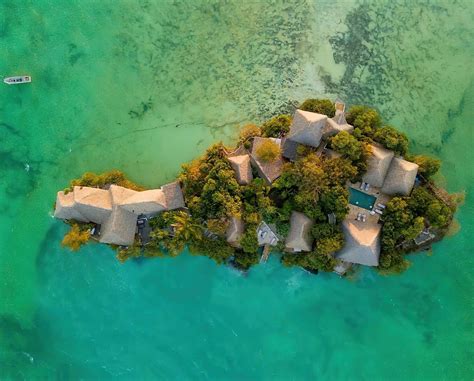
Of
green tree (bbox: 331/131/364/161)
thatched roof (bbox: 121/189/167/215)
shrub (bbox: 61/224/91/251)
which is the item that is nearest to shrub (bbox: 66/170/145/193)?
thatched roof (bbox: 121/189/167/215)

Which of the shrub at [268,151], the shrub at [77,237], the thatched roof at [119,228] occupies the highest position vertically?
the shrub at [268,151]

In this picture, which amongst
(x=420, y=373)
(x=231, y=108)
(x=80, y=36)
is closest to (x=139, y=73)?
(x=80, y=36)

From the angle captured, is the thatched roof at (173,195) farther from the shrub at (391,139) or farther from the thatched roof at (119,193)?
the shrub at (391,139)

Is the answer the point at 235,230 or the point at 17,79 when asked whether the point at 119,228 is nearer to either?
the point at 235,230

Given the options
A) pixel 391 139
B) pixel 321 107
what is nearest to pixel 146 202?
pixel 321 107

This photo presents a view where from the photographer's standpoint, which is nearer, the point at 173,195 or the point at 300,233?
the point at 300,233

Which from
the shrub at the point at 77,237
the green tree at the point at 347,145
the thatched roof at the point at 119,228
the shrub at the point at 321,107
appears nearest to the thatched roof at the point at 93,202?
the thatched roof at the point at 119,228
